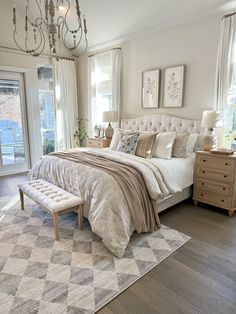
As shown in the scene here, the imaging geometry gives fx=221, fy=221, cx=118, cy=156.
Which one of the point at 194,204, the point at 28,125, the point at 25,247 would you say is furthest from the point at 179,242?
the point at 28,125

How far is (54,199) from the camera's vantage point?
2.54m

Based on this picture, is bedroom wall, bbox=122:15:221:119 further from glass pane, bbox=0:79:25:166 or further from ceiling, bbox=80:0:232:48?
glass pane, bbox=0:79:25:166

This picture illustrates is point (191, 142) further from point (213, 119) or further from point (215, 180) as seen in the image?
point (215, 180)

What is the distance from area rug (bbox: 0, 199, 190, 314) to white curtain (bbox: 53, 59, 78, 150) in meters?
3.26

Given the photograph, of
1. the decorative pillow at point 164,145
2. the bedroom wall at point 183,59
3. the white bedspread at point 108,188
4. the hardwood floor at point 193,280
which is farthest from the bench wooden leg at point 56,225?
the bedroom wall at point 183,59

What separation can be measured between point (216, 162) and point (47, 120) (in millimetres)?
4258

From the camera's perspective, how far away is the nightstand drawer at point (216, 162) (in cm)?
294

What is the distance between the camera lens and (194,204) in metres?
3.41

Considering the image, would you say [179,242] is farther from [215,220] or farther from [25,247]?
[25,247]

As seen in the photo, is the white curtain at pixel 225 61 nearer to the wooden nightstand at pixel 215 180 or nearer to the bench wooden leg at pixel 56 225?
the wooden nightstand at pixel 215 180

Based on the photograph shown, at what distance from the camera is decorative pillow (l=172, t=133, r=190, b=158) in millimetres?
3416

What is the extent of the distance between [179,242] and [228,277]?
587 mm

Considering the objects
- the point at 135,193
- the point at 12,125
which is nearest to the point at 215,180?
the point at 135,193

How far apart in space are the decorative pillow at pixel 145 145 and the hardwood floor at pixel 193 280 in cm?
111
